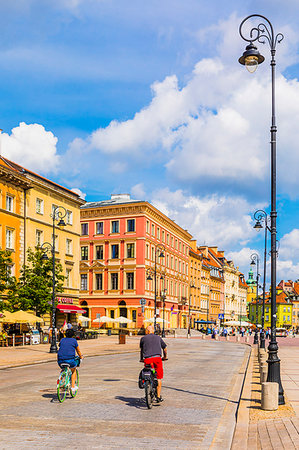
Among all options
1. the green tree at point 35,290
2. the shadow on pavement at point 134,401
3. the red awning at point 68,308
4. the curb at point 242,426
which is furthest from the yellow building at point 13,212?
the curb at point 242,426

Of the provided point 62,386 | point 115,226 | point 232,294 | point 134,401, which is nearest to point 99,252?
point 115,226

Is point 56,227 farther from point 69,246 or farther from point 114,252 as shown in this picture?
point 114,252

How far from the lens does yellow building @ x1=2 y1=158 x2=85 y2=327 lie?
1863 inches

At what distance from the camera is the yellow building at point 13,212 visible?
143 feet

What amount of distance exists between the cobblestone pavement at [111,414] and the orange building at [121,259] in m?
49.9

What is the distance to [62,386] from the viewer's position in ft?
41.3

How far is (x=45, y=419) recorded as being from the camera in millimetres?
10445

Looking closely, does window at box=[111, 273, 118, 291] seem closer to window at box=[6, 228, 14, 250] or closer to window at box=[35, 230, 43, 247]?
window at box=[35, 230, 43, 247]

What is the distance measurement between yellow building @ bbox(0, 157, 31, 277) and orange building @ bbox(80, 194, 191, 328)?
2456 cm

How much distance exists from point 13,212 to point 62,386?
34.3 metres

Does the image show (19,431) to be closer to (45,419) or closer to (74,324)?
(45,419)

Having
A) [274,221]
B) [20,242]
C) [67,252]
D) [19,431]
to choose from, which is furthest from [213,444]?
[67,252]

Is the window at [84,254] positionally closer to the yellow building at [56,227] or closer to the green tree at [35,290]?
the yellow building at [56,227]

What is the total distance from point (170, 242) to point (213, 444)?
7400 cm
